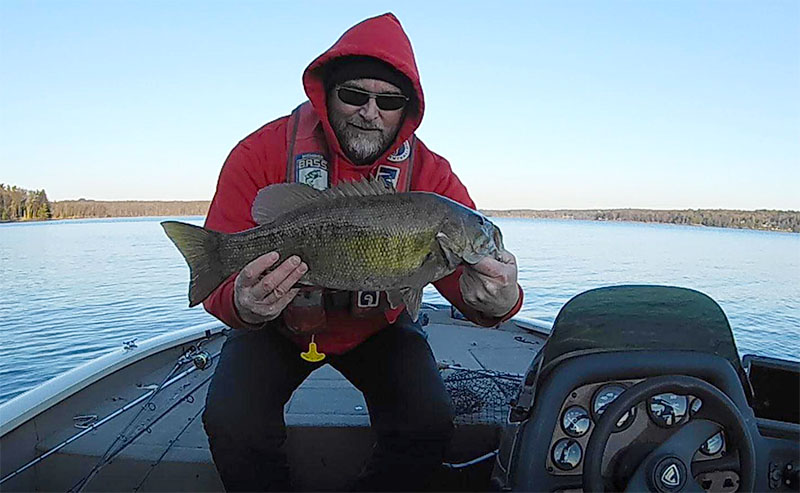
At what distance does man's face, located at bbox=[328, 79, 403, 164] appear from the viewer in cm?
330

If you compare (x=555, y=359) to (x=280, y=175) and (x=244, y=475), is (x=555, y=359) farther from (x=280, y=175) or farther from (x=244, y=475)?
(x=280, y=175)

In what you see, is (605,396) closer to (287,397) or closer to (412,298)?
(412,298)

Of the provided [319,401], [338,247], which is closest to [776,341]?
[319,401]

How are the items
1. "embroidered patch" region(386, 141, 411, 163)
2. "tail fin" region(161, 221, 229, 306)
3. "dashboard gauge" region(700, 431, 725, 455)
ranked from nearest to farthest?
1. "dashboard gauge" region(700, 431, 725, 455)
2. "tail fin" region(161, 221, 229, 306)
3. "embroidered patch" region(386, 141, 411, 163)

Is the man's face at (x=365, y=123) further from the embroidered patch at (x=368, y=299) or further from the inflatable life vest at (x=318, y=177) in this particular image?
→ the embroidered patch at (x=368, y=299)

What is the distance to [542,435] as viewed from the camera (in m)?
2.13

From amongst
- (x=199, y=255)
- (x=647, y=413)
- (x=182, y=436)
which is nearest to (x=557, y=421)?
(x=647, y=413)

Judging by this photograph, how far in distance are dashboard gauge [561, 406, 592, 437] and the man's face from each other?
183 cm

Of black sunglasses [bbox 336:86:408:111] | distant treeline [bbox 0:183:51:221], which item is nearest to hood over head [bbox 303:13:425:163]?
black sunglasses [bbox 336:86:408:111]

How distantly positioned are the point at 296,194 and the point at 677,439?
1900mm

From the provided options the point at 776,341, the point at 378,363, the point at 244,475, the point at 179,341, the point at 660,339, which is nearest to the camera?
the point at 660,339

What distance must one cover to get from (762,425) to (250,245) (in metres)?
2.21

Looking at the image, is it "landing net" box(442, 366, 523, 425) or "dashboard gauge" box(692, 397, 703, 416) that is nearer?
"dashboard gauge" box(692, 397, 703, 416)

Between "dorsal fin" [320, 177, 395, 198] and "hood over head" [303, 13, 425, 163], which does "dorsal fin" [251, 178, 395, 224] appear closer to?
"dorsal fin" [320, 177, 395, 198]
